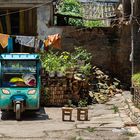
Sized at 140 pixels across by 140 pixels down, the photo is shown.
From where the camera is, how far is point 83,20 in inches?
1054

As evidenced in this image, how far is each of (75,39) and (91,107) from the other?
15.5 feet

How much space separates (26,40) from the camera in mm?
22688

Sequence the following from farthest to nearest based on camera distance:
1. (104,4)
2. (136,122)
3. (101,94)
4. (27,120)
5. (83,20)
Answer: (104,4)
(83,20)
(101,94)
(27,120)
(136,122)

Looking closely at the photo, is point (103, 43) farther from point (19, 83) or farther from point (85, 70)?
point (19, 83)

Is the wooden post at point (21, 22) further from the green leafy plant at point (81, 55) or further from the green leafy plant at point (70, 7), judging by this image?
the green leafy plant at point (70, 7)

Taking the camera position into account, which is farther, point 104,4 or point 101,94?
point 104,4

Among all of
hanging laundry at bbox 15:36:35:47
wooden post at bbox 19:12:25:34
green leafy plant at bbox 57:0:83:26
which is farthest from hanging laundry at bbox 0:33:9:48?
green leafy plant at bbox 57:0:83:26

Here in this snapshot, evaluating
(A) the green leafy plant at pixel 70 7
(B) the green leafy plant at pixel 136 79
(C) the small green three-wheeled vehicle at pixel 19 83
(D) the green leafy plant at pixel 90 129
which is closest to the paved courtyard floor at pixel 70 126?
(D) the green leafy plant at pixel 90 129

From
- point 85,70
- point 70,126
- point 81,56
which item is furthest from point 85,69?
point 70,126

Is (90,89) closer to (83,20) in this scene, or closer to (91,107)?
(91,107)

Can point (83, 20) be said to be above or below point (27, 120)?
above

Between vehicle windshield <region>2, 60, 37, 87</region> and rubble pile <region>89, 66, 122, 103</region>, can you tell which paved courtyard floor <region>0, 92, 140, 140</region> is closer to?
vehicle windshield <region>2, 60, 37, 87</region>

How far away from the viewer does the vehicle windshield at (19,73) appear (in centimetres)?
1909

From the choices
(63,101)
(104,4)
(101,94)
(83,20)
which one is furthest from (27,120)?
(104,4)
